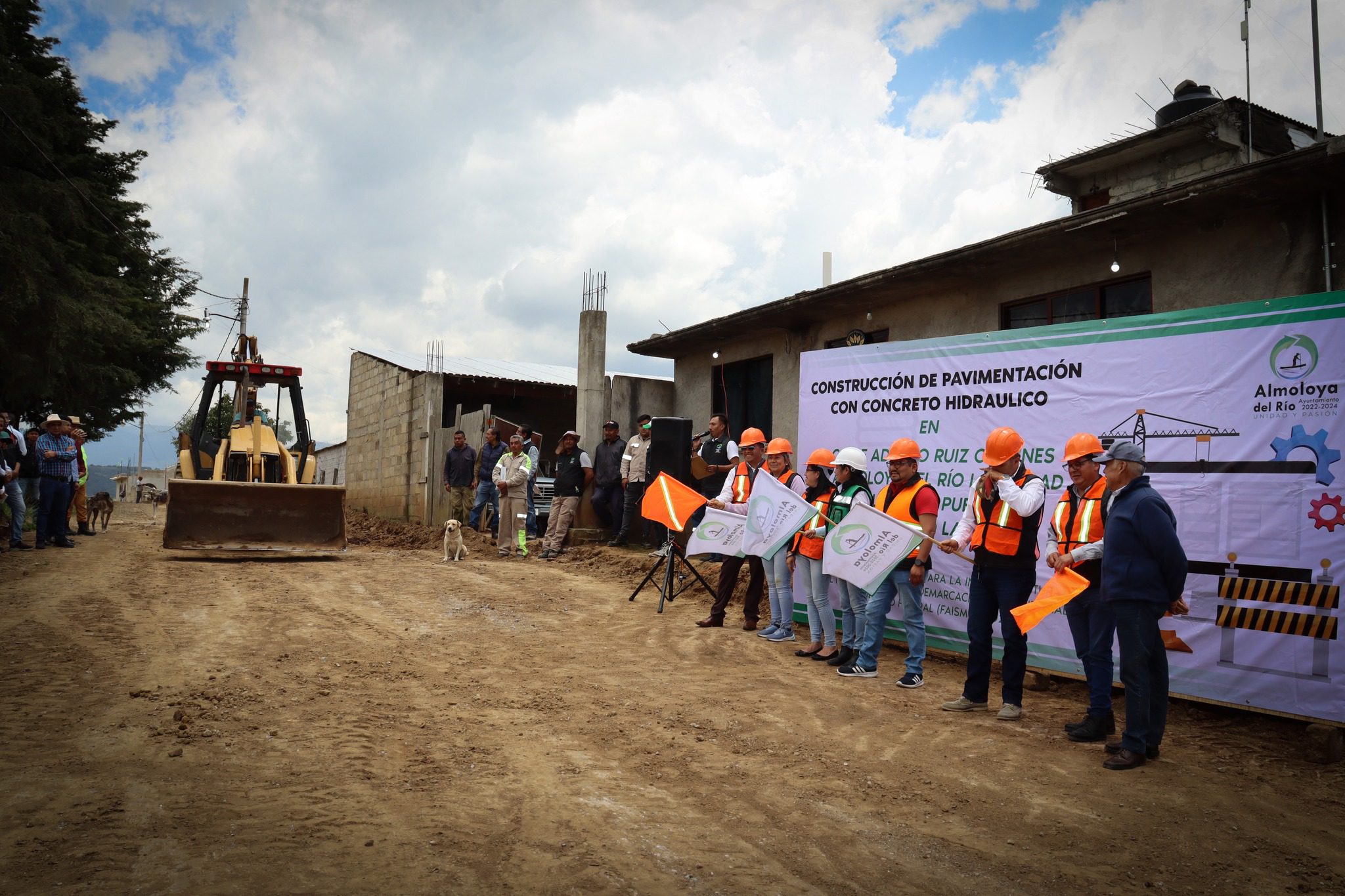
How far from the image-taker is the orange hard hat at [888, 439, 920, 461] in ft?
23.7

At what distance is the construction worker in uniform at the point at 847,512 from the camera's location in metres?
7.57

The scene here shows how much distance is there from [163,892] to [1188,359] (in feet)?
22.2

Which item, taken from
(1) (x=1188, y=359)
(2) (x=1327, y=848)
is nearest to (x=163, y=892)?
(2) (x=1327, y=848)

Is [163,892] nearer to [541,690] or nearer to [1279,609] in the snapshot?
[541,690]

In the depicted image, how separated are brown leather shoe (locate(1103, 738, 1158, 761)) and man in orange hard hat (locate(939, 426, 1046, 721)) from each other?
32.7 inches

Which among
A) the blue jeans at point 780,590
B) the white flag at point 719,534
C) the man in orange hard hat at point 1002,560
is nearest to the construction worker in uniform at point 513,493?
the white flag at point 719,534

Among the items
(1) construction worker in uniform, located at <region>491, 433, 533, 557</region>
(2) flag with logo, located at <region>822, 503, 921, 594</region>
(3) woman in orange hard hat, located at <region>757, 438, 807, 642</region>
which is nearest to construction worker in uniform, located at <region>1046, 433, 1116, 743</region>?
(2) flag with logo, located at <region>822, 503, 921, 594</region>

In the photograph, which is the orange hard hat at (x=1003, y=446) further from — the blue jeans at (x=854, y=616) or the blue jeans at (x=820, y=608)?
the blue jeans at (x=820, y=608)

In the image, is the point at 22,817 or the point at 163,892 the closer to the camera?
the point at 163,892

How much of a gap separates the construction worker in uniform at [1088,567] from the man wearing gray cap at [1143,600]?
0.74 feet

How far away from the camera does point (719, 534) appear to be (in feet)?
29.5

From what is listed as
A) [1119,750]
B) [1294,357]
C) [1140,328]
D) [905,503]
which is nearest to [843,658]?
[905,503]

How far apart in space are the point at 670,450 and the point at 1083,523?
6968 mm

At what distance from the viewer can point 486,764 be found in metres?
4.60
